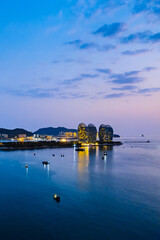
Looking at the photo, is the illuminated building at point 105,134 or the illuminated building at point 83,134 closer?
the illuminated building at point 83,134

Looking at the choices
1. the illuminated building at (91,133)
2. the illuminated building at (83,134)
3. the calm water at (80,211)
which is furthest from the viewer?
the illuminated building at (83,134)

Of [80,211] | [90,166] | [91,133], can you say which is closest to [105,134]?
[91,133]

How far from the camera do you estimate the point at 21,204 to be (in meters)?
23.4

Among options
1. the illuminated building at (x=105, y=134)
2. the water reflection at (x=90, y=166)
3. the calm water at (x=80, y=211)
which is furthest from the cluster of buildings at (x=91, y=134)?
the calm water at (x=80, y=211)

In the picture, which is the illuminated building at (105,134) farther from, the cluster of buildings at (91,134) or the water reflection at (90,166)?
the water reflection at (90,166)

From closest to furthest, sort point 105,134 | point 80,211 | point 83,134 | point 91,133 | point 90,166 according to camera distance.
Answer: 1. point 80,211
2. point 90,166
3. point 83,134
4. point 91,133
5. point 105,134

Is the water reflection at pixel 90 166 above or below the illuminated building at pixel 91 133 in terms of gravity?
below

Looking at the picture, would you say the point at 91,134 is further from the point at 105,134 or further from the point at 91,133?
the point at 105,134

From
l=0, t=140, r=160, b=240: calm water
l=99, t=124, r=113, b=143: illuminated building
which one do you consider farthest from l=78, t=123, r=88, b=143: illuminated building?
l=0, t=140, r=160, b=240: calm water

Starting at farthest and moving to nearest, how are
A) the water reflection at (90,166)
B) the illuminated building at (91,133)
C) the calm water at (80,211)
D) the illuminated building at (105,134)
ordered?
the illuminated building at (105,134)
the illuminated building at (91,133)
the water reflection at (90,166)
the calm water at (80,211)

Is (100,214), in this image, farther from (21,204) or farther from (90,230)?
(21,204)

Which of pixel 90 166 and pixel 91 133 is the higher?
pixel 91 133

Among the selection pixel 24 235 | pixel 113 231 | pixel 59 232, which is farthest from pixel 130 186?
pixel 24 235

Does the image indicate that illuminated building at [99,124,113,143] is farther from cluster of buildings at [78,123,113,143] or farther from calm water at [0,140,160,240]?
calm water at [0,140,160,240]
